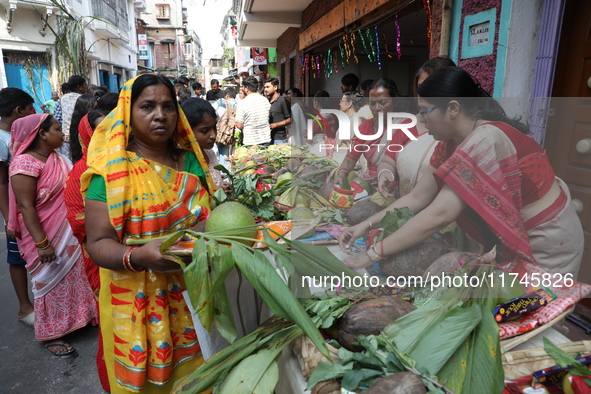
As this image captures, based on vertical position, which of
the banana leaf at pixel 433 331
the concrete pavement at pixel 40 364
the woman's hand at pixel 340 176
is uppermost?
the woman's hand at pixel 340 176

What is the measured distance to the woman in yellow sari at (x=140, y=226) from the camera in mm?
1408

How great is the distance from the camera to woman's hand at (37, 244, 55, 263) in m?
2.68

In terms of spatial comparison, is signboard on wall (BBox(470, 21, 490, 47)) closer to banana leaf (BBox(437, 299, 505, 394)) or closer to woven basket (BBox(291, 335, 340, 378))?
banana leaf (BBox(437, 299, 505, 394))

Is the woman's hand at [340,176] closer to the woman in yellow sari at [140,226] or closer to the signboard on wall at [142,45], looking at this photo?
the woman in yellow sari at [140,226]

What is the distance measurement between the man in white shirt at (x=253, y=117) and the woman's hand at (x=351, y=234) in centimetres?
502

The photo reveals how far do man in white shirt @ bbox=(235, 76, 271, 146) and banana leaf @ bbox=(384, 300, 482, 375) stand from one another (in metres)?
5.30

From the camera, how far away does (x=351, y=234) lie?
1.29 meters

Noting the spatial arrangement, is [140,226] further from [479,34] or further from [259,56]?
[259,56]

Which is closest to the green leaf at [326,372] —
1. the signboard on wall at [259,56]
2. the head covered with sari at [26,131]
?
the head covered with sari at [26,131]

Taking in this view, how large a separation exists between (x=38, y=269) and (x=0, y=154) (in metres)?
0.91

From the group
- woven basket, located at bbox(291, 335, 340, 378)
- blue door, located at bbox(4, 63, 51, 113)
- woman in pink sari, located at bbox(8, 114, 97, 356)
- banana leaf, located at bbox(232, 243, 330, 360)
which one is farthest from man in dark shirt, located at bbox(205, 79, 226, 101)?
woven basket, located at bbox(291, 335, 340, 378)

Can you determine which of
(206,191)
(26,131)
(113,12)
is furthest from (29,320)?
(113,12)

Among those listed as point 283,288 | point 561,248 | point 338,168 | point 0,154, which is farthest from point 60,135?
point 561,248

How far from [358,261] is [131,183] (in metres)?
0.89
